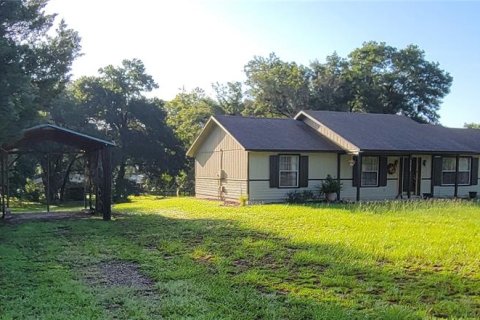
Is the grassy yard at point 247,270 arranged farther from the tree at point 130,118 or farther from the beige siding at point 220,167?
the tree at point 130,118

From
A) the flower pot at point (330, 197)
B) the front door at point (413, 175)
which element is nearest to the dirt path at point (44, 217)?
the flower pot at point (330, 197)

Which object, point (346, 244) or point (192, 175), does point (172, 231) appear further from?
point (192, 175)

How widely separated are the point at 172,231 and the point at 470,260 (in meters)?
6.33

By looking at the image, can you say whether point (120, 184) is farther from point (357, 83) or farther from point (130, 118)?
point (357, 83)

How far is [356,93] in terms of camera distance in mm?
36000

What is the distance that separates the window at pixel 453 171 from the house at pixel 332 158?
5cm

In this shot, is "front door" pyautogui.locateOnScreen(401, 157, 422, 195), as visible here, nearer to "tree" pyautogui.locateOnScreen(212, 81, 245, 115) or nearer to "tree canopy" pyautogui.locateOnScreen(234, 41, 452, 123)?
"tree canopy" pyautogui.locateOnScreen(234, 41, 452, 123)

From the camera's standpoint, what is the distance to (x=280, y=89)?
34.8 meters

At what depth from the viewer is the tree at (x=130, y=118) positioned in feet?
106

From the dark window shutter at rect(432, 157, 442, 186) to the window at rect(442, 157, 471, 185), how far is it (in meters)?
0.34

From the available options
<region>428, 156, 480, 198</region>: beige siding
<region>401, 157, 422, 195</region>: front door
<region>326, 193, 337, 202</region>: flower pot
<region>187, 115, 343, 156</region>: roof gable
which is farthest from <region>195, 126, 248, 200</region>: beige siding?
<region>428, 156, 480, 198</region>: beige siding

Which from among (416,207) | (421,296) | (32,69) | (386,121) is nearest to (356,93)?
(386,121)

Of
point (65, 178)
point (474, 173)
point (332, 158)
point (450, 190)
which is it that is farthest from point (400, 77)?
point (65, 178)

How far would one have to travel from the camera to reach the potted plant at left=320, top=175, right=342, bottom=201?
718 inches
